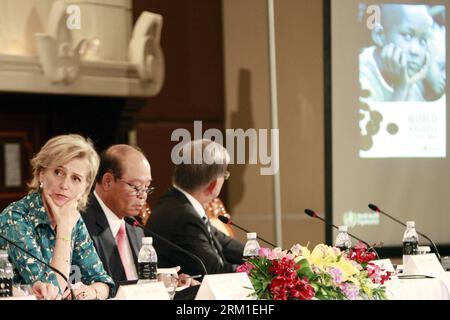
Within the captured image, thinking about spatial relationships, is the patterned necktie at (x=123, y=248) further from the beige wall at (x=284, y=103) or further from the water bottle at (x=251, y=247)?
the beige wall at (x=284, y=103)

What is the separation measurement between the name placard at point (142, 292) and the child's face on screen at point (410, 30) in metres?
4.85

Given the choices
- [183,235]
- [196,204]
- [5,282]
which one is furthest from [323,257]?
[196,204]

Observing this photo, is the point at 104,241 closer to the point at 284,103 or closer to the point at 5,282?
the point at 5,282

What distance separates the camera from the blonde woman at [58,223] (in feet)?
9.29

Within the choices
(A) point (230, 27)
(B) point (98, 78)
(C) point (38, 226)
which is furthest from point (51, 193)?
(A) point (230, 27)

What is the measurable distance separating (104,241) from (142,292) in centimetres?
107

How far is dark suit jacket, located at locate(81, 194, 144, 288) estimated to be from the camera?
3.31 metres

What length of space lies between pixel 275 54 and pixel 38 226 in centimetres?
420

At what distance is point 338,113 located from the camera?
691 cm

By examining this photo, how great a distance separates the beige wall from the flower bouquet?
4272mm

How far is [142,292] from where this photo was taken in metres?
2.29

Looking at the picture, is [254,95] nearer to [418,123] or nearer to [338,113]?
[338,113]

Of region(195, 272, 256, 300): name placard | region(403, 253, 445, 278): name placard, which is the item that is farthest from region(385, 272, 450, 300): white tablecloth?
region(195, 272, 256, 300): name placard
